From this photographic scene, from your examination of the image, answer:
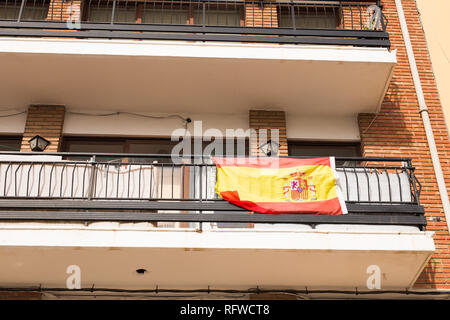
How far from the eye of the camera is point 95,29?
879 centimetres

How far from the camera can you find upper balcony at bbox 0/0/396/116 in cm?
853

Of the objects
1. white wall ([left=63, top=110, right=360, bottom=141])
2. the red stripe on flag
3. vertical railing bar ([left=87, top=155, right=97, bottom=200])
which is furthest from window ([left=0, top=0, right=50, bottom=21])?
the red stripe on flag

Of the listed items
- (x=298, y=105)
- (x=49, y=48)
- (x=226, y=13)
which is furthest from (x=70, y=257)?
(x=226, y=13)

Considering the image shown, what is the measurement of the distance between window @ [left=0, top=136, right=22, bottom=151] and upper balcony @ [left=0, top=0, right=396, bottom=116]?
61 centimetres

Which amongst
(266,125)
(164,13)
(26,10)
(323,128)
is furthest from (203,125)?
(26,10)

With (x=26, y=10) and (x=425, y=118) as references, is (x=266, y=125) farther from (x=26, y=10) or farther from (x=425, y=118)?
(x=26, y=10)

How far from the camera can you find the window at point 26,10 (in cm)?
1014

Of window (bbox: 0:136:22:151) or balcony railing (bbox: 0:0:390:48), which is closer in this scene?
balcony railing (bbox: 0:0:390:48)

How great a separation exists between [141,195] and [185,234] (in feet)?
3.63

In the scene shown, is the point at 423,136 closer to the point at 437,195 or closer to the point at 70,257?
the point at 437,195

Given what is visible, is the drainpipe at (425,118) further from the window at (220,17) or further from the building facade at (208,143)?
the window at (220,17)

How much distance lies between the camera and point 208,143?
9367mm

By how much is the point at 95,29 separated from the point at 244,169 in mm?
3536

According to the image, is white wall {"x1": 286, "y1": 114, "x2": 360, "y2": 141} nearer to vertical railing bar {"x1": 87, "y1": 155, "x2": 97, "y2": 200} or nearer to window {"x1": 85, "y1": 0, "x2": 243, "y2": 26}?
window {"x1": 85, "y1": 0, "x2": 243, "y2": 26}
